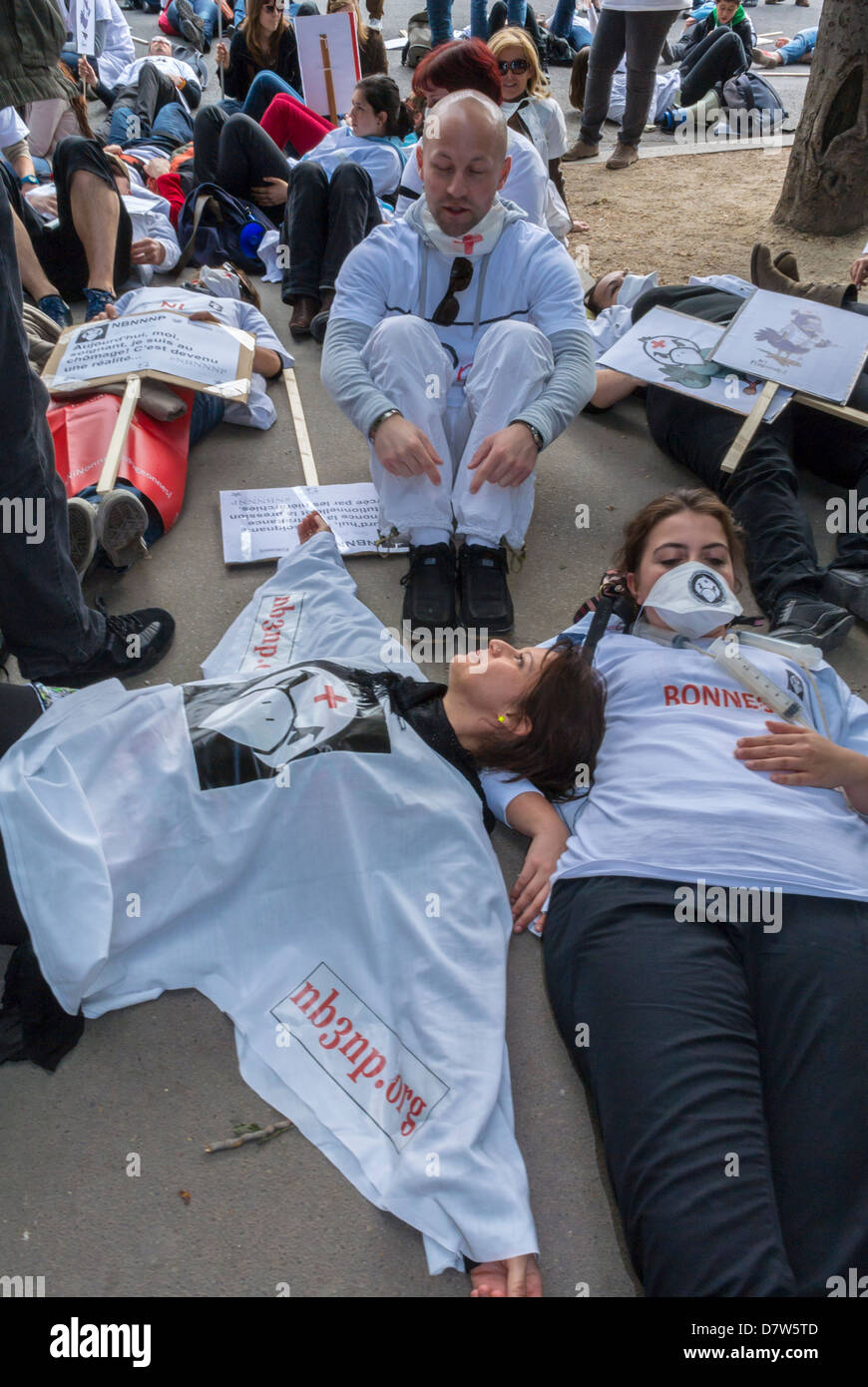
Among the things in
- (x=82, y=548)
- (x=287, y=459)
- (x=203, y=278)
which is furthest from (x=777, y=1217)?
(x=203, y=278)

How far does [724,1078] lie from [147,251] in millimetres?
4176

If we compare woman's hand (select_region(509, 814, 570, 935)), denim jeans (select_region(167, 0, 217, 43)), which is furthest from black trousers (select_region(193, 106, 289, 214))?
denim jeans (select_region(167, 0, 217, 43))

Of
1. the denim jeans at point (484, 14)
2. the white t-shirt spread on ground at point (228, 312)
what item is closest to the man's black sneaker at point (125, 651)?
the white t-shirt spread on ground at point (228, 312)

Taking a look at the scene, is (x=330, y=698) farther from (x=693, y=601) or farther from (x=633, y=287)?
(x=633, y=287)

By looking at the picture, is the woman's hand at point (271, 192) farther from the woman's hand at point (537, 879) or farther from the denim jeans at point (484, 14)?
the woman's hand at point (537, 879)

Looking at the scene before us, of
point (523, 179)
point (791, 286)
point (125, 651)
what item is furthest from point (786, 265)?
point (125, 651)

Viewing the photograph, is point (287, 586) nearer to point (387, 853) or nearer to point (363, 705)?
point (363, 705)

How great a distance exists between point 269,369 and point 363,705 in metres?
2.25

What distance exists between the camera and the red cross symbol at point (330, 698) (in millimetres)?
1780

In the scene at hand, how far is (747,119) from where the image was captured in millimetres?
7004

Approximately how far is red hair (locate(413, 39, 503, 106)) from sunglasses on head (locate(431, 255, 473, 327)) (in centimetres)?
78

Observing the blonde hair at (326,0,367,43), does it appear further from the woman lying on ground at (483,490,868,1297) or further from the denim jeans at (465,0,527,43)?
the woman lying on ground at (483,490,868,1297)

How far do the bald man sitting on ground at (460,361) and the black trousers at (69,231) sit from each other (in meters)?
1.88

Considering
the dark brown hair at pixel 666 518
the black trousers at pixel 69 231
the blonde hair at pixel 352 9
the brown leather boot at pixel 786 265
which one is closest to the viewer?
the dark brown hair at pixel 666 518
